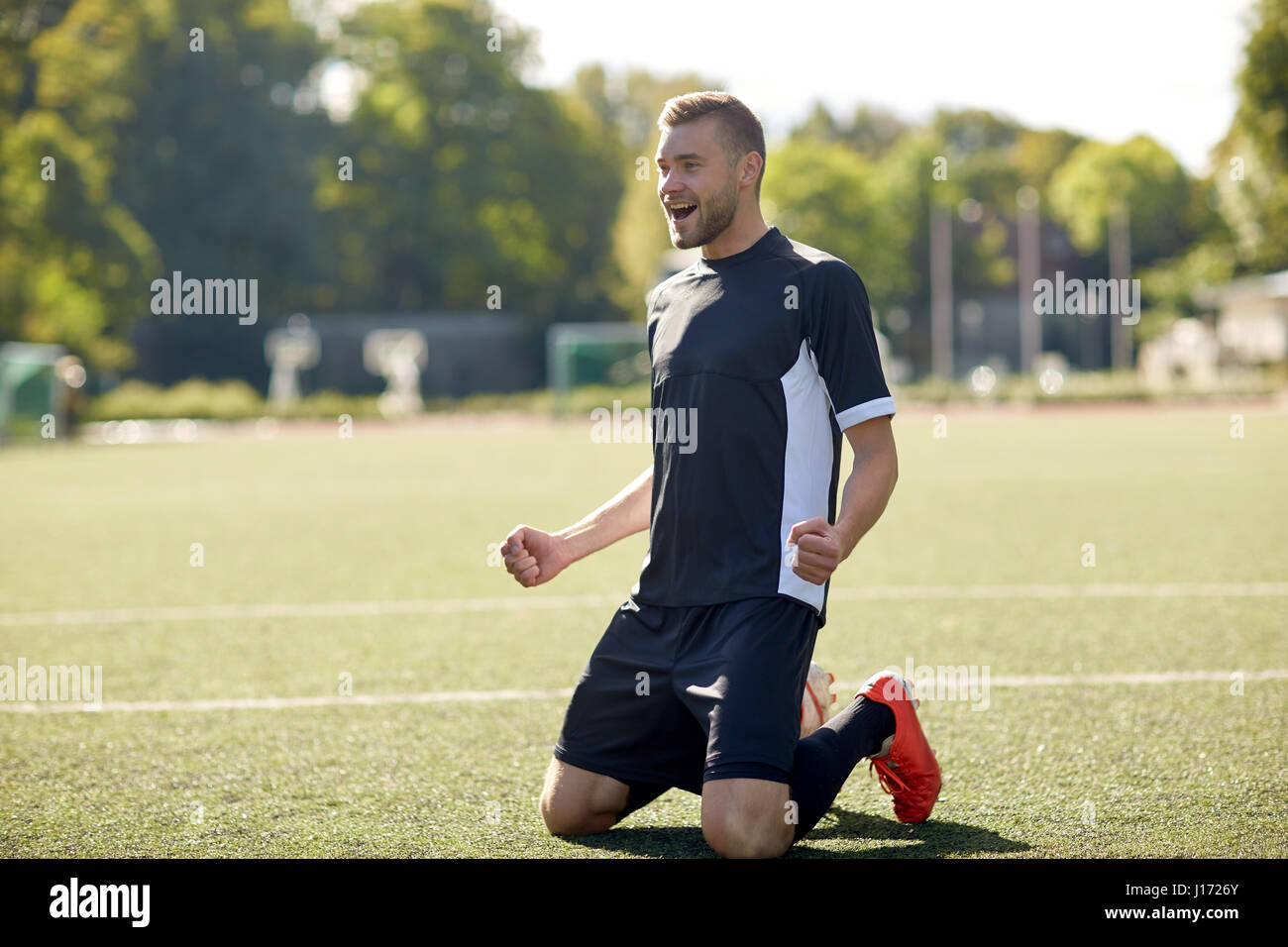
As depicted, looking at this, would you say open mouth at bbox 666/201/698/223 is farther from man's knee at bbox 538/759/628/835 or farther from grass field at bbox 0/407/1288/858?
grass field at bbox 0/407/1288/858

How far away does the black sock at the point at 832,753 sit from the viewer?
4.02 m

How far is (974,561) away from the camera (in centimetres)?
1075

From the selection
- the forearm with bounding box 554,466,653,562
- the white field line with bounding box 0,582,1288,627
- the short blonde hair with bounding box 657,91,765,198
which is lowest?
the white field line with bounding box 0,582,1288,627

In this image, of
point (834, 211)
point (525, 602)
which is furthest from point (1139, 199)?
point (525, 602)

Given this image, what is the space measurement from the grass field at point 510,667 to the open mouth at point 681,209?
5.74ft

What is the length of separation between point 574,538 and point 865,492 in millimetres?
992

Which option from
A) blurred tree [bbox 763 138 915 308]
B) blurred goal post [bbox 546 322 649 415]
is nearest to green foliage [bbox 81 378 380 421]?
blurred goal post [bbox 546 322 649 415]

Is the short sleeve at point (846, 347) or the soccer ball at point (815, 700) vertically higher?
the short sleeve at point (846, 347)

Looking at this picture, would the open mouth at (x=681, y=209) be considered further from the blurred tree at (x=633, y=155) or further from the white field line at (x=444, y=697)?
the blurred tree at (x=633, y=155)

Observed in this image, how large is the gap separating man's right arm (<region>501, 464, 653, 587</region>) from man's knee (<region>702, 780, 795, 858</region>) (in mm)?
858

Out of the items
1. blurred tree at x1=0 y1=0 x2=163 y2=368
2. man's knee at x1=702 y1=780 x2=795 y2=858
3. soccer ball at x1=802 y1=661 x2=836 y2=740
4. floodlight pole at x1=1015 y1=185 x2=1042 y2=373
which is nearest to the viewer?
man's knee at x1=702 y1=780 x2=795 y2=858

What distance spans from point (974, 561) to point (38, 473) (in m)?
16.0

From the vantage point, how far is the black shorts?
400cm

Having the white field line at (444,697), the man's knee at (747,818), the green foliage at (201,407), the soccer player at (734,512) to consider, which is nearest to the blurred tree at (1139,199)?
the green foliage at (201,407)
